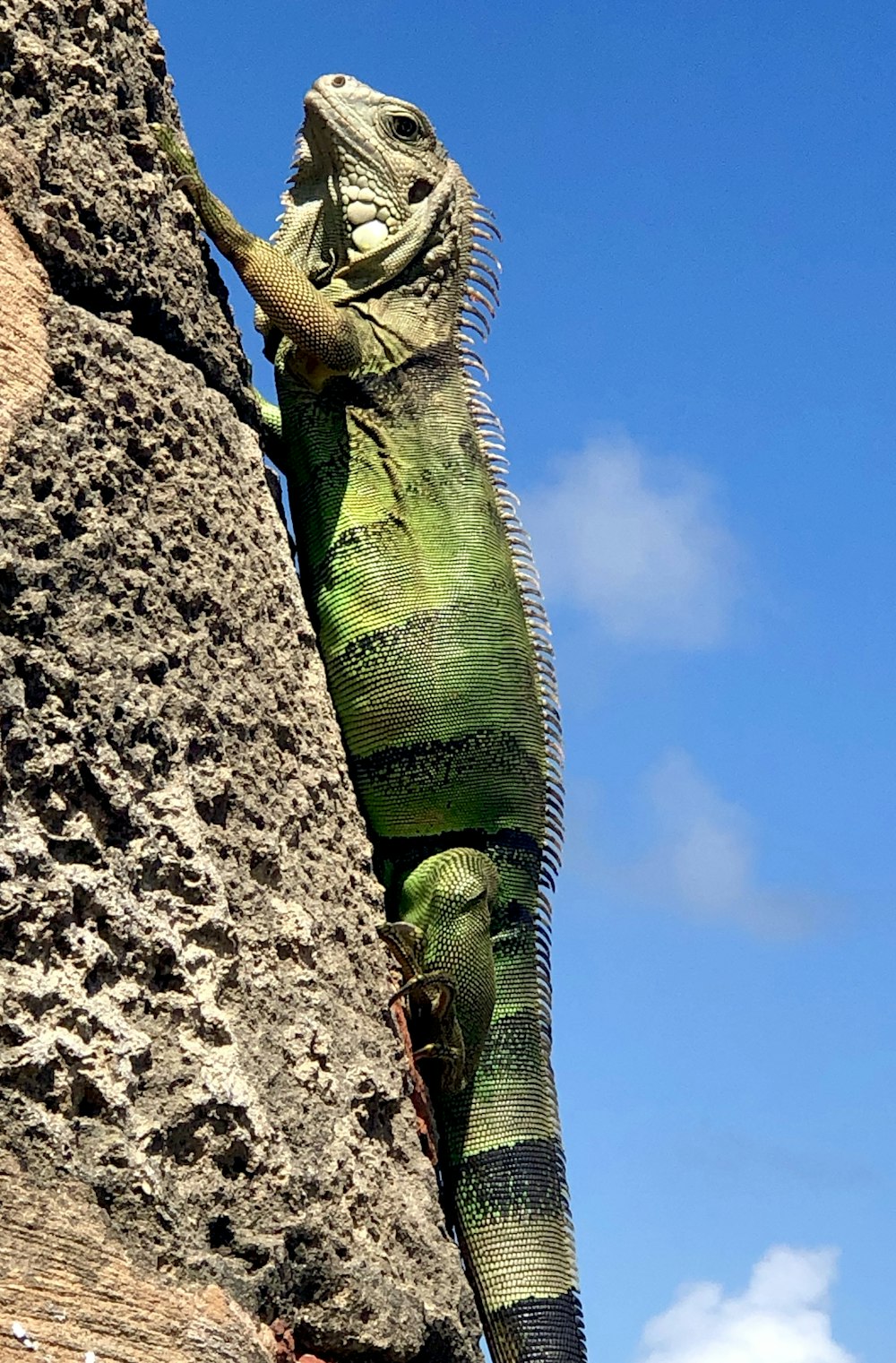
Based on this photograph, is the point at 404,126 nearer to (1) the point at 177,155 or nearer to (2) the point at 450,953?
(1) the point at 177,155

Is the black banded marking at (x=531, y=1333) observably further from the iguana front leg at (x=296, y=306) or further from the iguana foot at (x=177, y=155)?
the iguana foot at (x=177, y=155)

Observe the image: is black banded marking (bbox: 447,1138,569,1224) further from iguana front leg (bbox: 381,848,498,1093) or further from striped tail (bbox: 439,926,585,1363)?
iguana front leg (bbox: 381,848,498,1093)

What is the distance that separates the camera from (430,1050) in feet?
17.0

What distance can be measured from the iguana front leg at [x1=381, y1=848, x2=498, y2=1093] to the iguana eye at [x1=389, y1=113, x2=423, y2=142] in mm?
3096

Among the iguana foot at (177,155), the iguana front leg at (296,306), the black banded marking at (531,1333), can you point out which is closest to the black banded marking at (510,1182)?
the black banded marking at (531,1333)

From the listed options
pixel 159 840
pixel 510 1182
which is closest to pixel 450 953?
pixel 510 1182

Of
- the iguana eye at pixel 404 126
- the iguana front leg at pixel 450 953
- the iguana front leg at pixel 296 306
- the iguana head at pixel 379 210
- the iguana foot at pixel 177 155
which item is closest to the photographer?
the iguana foot at pixel 177 155

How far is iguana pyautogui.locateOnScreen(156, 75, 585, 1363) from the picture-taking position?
547 centimetres

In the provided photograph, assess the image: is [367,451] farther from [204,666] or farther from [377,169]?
[204,666]

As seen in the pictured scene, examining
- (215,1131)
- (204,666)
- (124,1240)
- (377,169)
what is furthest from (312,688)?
(377,169)

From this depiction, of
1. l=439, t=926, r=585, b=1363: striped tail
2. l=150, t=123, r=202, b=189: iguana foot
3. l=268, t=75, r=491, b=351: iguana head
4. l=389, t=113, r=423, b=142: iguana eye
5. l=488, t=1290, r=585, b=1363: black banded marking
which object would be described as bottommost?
l=488, t=1290, r=585, b=1363: black banded marking

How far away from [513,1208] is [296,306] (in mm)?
3042

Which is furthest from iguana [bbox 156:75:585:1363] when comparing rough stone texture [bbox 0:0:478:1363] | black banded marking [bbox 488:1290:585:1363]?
rough stone texture [bbox 0:0:478:1363]

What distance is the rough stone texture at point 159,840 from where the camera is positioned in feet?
10.8
